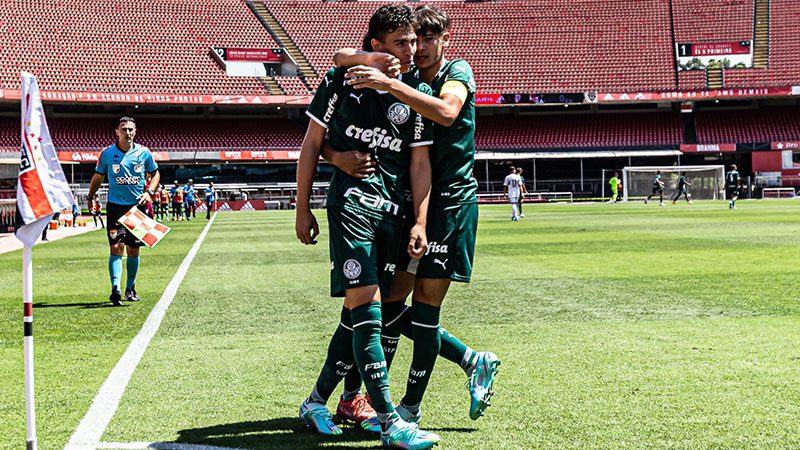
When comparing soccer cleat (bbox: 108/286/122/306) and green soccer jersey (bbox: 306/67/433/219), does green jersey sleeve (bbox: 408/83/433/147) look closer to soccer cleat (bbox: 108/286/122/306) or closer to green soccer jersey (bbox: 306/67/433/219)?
green soccer jersey (bbox: 306/67/433/219)

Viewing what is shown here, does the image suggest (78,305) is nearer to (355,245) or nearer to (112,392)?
(112,392)

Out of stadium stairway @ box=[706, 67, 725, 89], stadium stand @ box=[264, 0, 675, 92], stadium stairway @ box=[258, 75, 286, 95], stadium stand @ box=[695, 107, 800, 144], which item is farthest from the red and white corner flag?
stadium stairway @ box=[706, 67, 725, 89]

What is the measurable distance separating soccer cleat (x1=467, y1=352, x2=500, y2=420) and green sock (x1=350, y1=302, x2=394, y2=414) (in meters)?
0.50

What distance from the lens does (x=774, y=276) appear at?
10.1 metres

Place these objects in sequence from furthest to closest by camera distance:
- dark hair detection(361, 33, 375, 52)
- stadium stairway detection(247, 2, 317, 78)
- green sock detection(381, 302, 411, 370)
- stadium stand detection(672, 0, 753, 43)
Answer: stadium stand detection(672, 0, 753, 43)
stadium stairway detection(247, 2, 317, 78)
green sock detection(381, 302, 411, 370)
dark hair detection(361, 33, 375, 52)

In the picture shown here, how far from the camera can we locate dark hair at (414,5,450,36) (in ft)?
12.4

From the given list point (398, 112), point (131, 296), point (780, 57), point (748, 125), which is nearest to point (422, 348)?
point (398, 112)

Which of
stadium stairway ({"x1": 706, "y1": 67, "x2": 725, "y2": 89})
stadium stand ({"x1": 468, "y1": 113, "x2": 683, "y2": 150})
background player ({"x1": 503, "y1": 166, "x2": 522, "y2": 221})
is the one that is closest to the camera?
background player ({"x1": 503, "y1": 166, "x2": 522, "y2": 221})

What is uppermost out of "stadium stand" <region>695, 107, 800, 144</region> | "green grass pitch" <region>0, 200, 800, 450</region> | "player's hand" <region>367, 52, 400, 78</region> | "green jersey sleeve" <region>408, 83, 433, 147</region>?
"stadium stand" <region>695, 107, 800, 144</region>

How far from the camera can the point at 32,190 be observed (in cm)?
350

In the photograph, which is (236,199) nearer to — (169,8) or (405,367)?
(169,8)

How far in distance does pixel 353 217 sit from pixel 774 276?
8082 millimetres

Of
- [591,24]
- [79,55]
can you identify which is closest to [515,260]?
[79,55]

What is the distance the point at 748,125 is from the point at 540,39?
1594 cm
